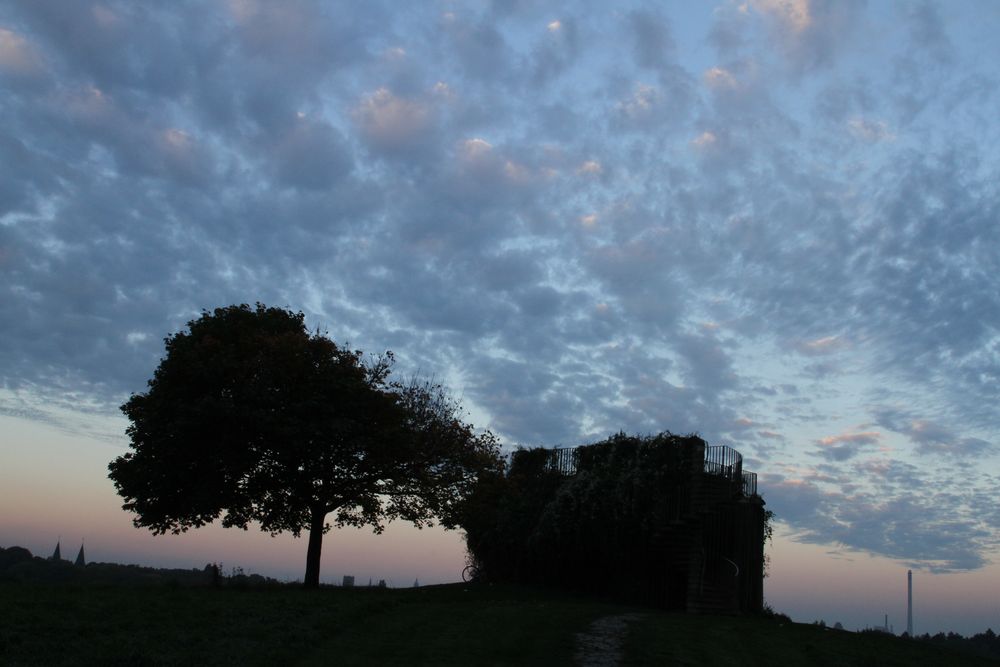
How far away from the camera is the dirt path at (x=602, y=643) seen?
46.9ft

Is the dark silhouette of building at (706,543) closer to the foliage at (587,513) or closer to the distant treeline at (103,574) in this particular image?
the foliage at (587,513)

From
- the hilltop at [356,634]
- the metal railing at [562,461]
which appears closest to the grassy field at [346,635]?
the hilltop at [356,634]

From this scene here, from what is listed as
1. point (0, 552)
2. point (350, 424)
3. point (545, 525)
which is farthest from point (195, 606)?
point (0, 552)

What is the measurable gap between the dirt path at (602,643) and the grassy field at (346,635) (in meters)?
0.21

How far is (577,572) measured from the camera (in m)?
31.5

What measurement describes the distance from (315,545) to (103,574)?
10.8 m

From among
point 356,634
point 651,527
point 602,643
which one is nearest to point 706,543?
point 651,527

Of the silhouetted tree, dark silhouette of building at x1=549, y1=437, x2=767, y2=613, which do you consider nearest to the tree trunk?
the silhouetted tree

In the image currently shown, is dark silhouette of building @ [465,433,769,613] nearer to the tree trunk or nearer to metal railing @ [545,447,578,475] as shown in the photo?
metal railing @ [545,447,578,475]

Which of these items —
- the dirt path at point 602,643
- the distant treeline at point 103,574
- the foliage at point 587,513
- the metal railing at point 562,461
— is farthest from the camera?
the metal railing at point 562,461

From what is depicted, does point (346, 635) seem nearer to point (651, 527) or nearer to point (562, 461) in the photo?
point (651, 527)

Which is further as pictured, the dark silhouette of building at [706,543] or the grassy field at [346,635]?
the dark silhouette of building at [706,543]

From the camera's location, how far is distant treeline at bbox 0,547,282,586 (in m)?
25.3

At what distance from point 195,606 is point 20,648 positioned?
4.68 metres
